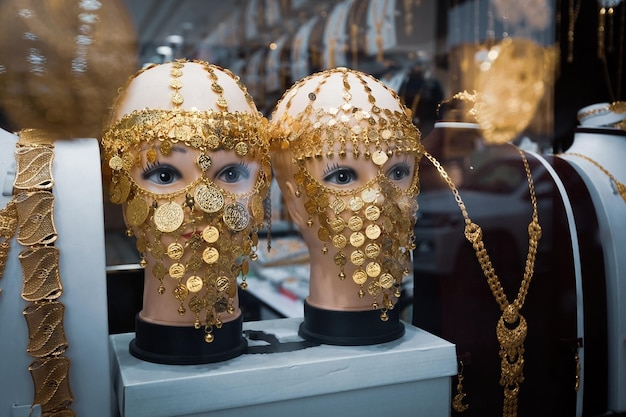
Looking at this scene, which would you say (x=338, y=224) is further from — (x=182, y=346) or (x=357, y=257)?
(x=182, y=346)

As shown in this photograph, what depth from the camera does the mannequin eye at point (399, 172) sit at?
1.27 m

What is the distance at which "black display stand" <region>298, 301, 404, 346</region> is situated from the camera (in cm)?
130

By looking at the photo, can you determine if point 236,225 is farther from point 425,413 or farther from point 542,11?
point 542,11

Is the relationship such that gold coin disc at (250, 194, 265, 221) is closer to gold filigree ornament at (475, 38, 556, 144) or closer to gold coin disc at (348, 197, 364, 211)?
gold coin disc at (348, 197, 364, 211)

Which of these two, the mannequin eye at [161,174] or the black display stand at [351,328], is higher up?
the mannequin eye at [161,174]

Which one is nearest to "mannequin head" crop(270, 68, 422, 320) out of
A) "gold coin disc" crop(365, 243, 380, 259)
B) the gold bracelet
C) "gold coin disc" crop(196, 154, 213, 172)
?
"gold coin disc" crop(365, 243, 380, 259)

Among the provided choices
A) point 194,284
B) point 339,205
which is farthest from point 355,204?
point 194,284

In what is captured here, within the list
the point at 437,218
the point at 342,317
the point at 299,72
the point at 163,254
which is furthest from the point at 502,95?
the point at 163,254

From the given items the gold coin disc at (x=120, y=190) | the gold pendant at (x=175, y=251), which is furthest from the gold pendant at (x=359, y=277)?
the gold coin disc at (x=120, y=190)

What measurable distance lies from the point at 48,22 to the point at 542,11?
1.24 m

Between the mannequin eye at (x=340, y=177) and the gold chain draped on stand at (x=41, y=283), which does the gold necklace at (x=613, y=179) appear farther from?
the gold chain draped on stand at (x=41, y=283)

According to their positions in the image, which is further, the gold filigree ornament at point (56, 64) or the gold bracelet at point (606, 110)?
the gold bracelet at point (606, 110)

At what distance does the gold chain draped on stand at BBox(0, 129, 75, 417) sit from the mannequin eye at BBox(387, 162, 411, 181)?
649mm

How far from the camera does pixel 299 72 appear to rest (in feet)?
4.79
